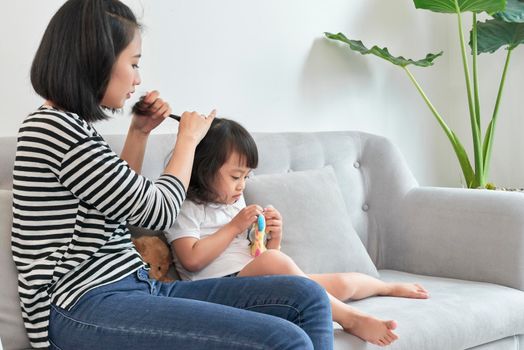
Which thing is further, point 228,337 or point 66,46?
point 66,46

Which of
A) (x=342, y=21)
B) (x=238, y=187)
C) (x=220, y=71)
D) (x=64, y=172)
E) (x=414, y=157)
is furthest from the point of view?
(x=414, y=157)

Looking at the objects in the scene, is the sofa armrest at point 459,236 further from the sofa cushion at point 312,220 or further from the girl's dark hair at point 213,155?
the girl's dark hair at point 213,155

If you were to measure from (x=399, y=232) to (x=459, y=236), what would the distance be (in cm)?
22

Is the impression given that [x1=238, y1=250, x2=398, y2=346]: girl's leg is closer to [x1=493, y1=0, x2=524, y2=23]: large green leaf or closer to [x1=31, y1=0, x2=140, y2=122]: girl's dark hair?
[x1=31, y1=0, x2=140, y2=122]: girl's dark hair

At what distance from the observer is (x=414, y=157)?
11.5 feet

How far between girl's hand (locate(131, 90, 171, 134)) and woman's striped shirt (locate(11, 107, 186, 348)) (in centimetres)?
31

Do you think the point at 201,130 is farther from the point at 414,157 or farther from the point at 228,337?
the point at 414,157

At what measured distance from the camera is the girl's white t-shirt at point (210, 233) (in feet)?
6.39

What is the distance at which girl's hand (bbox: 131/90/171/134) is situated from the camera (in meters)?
1.84

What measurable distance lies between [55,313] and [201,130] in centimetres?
54

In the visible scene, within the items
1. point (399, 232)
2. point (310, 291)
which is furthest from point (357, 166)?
point (310, 291)

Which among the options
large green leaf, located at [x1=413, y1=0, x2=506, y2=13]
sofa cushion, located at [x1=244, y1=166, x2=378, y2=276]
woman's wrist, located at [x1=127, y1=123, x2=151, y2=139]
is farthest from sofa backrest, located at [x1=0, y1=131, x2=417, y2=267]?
large green leaf, located at [x1=413, y1=0, x2=506, y2=13]

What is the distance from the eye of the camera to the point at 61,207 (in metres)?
1.52

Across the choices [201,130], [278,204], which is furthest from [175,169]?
[278,204]
